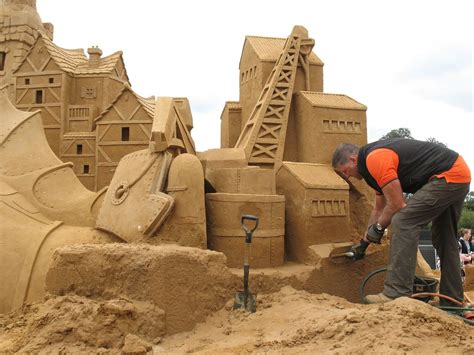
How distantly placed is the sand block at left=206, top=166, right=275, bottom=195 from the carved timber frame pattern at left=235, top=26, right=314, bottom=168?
1.09m

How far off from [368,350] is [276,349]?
0.65 m

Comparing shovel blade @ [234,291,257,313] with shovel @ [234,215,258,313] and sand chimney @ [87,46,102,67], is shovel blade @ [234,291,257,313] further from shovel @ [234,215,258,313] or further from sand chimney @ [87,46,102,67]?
sand chimney @ [87,46,102,67]

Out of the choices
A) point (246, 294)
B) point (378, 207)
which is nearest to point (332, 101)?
point (378, 207)

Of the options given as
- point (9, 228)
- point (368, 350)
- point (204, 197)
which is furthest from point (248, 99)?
point (368, 350)

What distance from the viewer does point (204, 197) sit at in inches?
191

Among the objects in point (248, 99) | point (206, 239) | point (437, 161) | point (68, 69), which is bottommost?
point (206, 239)

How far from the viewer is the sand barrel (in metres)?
4.81

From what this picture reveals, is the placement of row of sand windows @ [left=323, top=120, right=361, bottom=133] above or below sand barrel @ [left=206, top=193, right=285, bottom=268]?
above

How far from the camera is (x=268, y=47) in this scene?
721 cm

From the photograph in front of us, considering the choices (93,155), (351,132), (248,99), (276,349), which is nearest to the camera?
(276,349)

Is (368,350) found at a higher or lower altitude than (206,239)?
lower

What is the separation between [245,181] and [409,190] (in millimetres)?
1744

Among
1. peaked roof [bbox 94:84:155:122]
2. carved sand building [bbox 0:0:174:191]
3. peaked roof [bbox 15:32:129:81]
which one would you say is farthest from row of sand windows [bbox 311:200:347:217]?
peaked roof [bbox 15:32:129:81]

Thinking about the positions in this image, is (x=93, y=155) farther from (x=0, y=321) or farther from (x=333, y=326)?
(x=333, y=326)
